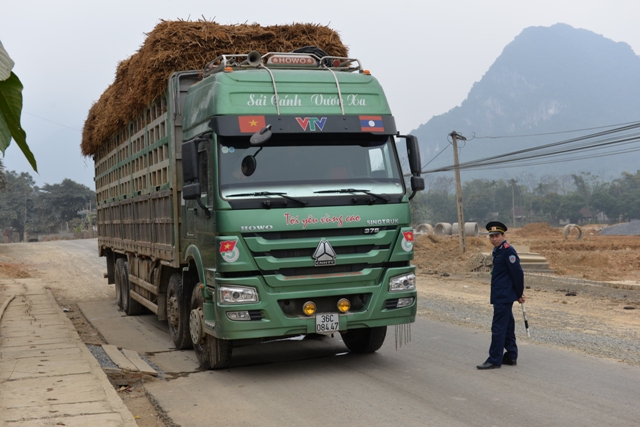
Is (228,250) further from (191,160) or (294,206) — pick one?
(191,160)

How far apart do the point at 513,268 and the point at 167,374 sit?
Answer: 4.10 meters

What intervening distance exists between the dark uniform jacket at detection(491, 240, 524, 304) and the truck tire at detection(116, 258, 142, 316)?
7914 millimetres

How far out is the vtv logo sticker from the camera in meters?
7.69

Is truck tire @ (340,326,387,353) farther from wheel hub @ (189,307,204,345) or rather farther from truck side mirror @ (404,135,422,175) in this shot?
truck side mirror @ (404,135,422,175)

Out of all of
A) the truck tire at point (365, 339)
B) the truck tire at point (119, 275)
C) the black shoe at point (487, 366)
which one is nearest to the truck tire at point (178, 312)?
the truck tire at point (365, 339)

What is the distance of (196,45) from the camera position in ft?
30.6

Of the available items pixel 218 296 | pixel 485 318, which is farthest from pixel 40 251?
pixel 218 296

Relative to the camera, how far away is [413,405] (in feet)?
21.1

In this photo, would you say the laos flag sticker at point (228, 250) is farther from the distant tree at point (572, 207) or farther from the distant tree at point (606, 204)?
the distant tree at point (606, 204)

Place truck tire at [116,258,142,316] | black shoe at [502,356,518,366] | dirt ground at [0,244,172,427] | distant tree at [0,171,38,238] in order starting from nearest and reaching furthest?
dirt ground at [0,244,172,427]
black shoe at [502,356,518,366]
truck tire at [116,258,142,316]
distant tree at [0,171,38,238]

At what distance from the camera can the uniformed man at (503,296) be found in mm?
7957

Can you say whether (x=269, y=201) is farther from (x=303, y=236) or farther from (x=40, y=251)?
(x=40, y=251)

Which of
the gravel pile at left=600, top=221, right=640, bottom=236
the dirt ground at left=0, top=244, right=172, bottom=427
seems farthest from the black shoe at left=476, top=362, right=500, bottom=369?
the gravel pile at left=600, top=221, right=640, bottom=236

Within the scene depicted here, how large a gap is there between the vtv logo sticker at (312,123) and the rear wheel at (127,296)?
7.17m
